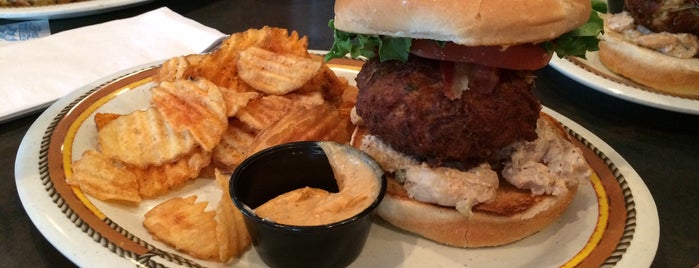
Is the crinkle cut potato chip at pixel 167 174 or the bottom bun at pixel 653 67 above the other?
the bottom bun at pixel 653 67

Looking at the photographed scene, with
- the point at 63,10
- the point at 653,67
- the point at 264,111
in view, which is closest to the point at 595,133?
the point at 653,67

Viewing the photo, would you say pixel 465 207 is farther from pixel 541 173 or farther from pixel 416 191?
pixel 541 173

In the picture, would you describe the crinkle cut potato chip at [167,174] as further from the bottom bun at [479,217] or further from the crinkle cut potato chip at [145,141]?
the bottom bun at [479,217]

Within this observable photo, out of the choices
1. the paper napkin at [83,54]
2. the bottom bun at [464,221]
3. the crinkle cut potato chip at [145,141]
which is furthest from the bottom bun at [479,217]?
the paper napkin at [83,54]

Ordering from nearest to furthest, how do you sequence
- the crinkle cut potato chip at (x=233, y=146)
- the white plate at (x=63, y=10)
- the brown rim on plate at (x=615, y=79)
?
the crinkle cut potato chip at (x=233, y=146)
the brown rim on plate at (x=615, y=79)
the white plate at (x=63, y=10)

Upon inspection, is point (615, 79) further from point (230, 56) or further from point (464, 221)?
point (230, 56)

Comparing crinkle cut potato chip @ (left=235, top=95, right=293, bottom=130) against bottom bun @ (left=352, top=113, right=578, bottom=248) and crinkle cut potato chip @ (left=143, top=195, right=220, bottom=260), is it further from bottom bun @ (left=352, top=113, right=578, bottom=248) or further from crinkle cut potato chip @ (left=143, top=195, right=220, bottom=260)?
bottom bun @ (left=352, top=113, right=578, bottom=248)

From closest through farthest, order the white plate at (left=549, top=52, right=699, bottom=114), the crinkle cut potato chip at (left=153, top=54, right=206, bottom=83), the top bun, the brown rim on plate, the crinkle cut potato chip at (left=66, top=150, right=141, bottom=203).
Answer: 1. the top bun
2. the crinkle cut potato chip at (left=66, top=150, right=141, bottom=203)
3. the crinkle cut potato chip at (left=153, top=54, right=206, bottom=83)
4. the white plate at (left=549, top=52, right=699, bottom=114)
5. the brown rim on plate

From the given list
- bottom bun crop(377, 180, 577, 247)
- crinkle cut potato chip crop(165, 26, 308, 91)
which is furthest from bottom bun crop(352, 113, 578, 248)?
crinkle cut potato chip crop(165, 26, 308, 91)
